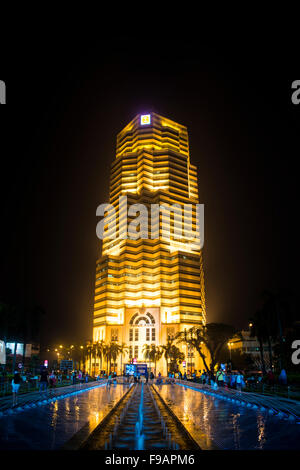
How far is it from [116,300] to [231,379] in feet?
376

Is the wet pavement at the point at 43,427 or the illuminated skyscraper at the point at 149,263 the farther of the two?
the illuminated skyscraper at the point at 149,263

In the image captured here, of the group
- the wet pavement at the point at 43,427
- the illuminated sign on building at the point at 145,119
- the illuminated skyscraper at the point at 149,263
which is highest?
the illuminated sign on building at the point at 145,119

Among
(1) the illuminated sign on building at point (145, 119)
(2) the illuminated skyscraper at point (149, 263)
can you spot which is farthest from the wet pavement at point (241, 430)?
(1) the illuminated sign on building at point (145, 119)

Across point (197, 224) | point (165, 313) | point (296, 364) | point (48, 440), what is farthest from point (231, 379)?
point (197, 224)

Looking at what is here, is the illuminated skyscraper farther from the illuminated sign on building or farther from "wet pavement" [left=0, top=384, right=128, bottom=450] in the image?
"wet pavement" [left=0, top=384, right=128, bottom=450]

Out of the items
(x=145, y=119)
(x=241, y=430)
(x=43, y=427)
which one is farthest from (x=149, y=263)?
(x=241, y=430)

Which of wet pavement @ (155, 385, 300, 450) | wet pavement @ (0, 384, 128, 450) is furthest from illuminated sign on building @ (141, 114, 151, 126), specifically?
wet pavement @ (155, 385, 300, 450)

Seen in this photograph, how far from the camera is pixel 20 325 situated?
90.6 meters

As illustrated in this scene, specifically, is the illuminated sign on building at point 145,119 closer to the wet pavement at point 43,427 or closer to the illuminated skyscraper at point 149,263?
the illuminated skyscraper at point 149,263

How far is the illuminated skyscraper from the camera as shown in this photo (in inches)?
5408

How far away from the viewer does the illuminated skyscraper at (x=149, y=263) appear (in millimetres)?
137375

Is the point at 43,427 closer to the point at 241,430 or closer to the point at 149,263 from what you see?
the point at 241,430
